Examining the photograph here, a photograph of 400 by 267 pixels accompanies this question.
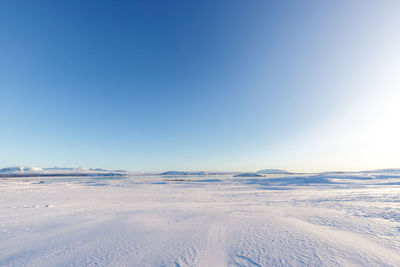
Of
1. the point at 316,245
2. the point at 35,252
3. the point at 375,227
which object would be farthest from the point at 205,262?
the point at 375,227

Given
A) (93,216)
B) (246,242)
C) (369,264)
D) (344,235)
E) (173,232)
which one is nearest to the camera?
(369,264)

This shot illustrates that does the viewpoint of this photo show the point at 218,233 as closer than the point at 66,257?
No

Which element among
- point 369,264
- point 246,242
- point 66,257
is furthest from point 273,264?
point 66,257

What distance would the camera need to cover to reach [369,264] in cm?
405

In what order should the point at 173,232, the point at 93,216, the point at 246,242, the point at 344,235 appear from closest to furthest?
the point at 246,242 → the point at 344,235 → the point at 173,232 → the point at 93,216

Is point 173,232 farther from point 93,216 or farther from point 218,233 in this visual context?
point 93,216

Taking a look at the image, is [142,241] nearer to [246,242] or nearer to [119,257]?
[119,257]

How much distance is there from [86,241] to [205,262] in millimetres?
3840

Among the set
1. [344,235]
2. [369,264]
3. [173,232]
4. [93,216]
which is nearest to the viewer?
[369,264]

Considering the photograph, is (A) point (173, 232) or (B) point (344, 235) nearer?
(B) point (344, 235)

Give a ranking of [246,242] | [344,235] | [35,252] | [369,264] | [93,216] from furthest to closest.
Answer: [93,216] → [344,235] → [246,242] → [35,252] → [369,264]

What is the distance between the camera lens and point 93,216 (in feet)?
28.8

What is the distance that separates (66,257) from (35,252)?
107 cm

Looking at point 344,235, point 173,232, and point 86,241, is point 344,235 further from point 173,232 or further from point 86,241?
point 86,241
